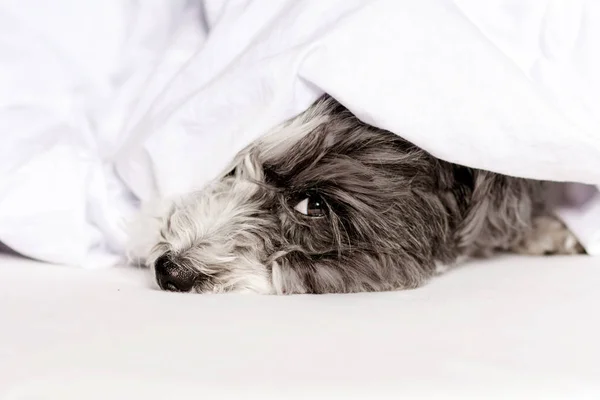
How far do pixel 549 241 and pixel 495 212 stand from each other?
214mm

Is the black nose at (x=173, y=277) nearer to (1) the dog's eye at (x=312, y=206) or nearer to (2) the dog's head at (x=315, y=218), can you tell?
(2) the dog's head at (x=315, y=218)

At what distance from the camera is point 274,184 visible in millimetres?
1692

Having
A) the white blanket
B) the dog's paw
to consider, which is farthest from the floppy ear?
the white blanket

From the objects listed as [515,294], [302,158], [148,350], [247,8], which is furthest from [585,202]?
[148,350]

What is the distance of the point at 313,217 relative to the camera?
5.46ft

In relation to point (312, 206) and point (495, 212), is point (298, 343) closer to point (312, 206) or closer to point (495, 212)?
point (312, 206)

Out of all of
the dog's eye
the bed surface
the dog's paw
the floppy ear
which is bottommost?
the dog's paw

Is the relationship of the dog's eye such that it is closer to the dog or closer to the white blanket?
the dog

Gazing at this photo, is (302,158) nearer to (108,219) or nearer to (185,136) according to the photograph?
(185,136)

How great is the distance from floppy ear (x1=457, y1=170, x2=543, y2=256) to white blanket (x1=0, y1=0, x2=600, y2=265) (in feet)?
0.48

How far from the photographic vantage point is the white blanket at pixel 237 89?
5.06 ft

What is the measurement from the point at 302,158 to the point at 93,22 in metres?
0.71

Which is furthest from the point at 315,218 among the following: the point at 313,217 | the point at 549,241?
the point at 549,241

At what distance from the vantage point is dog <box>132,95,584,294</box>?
1613 mm
